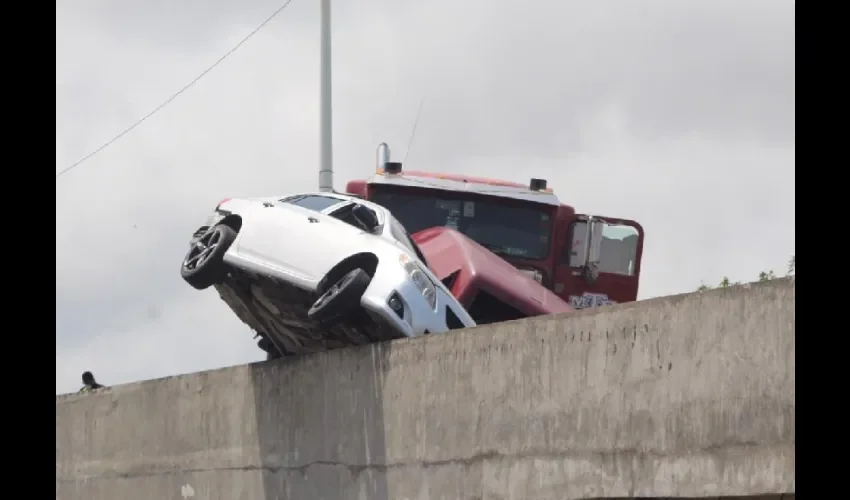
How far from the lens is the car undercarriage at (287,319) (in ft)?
37.2

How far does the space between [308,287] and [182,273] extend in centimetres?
130

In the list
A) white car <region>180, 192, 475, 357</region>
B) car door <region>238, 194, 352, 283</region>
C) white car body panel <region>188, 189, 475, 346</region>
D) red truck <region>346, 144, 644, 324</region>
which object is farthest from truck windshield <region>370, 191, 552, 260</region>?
car door <region>238, 194, 352, 283</region>

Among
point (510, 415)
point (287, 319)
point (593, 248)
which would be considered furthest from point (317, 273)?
point (593, 248)

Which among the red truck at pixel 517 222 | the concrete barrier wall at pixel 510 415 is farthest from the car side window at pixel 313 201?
the red truck at pixel 517 222

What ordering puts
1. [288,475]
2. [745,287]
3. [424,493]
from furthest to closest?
[288,475] → [424,493] → [745,287]

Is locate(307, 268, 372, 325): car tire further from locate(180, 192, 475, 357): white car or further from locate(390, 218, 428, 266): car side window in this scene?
locate(390, 218, 428, 266): car side window

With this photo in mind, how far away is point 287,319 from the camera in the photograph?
1203 centimetres

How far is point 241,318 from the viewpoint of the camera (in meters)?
12.8

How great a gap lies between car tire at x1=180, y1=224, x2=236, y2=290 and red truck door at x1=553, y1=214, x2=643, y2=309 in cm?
536

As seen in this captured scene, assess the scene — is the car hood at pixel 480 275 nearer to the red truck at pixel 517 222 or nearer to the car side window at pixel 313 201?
the red truck at pixel 517 222

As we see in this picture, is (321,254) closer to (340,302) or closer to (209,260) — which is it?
(340,302)
